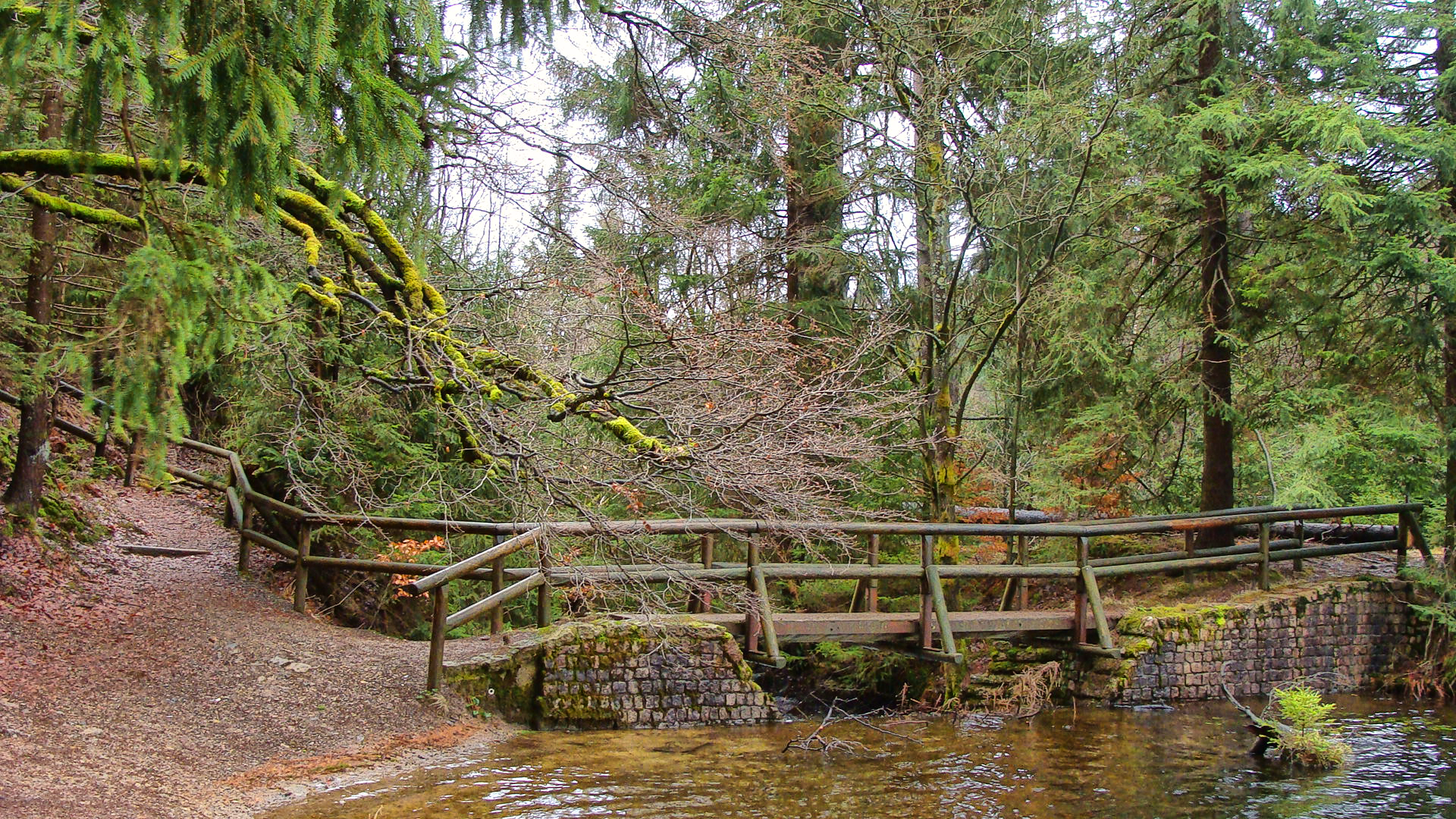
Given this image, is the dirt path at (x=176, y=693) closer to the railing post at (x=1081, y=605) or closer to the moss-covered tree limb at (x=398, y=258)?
the moss-covered tree limb at (x=398, y=258)

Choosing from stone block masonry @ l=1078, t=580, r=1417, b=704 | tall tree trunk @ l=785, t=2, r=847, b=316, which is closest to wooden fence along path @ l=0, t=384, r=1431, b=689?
stone block masonry @ l=1078, t=580, r=1417, b=704

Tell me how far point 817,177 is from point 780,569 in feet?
19.7

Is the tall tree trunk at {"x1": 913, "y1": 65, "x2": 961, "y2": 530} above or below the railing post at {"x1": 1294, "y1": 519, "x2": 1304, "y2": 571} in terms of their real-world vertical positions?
above

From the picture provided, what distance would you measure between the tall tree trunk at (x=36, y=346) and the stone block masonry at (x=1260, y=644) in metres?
10.7

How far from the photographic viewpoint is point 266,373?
9914 mm

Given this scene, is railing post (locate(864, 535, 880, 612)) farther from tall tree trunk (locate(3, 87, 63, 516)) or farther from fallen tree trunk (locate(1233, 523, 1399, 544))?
tall tree trunk (locate(3, 87, 63, 516))

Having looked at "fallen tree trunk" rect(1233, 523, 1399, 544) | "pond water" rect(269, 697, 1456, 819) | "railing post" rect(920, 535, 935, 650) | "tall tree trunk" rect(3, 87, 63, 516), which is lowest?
"pond water" rect(269, 697, 1456, 819)

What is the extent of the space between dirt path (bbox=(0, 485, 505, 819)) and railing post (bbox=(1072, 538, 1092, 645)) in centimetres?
655

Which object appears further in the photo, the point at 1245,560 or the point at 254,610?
the point at 1245,560

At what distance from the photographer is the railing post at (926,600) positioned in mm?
10227

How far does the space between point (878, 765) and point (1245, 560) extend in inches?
271

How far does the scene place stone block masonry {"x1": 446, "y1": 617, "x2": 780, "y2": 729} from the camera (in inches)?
334

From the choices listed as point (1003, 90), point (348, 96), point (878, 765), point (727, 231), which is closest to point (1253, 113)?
point (1003, 90)

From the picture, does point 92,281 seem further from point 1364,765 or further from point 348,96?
point 1364,765
